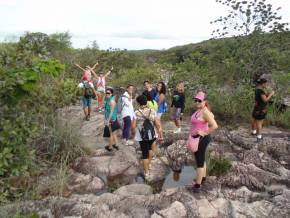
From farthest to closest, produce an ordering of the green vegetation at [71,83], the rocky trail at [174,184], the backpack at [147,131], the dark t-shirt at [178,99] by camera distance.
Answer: the dark t-shirt at [178,99]
the backpack at [147,131]
the rocky trail at [174,184]
the green vegetation at [71,83]

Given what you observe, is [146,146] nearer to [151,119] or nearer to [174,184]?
[151,119]

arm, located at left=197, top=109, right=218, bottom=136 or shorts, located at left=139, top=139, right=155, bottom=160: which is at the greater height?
arm, located at left=197, top=109, right=218, bottom=136

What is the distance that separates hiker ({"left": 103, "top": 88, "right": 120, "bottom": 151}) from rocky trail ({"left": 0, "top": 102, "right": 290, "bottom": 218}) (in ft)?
0.87

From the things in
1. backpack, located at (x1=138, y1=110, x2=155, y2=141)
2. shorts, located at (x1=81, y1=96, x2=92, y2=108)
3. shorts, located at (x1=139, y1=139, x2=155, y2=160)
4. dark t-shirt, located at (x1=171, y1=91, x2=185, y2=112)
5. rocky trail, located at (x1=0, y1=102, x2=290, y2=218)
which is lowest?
rocky trail, located at (x1=0, y1=102, x2=290, y2=218)

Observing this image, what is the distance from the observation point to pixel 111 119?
8484mm

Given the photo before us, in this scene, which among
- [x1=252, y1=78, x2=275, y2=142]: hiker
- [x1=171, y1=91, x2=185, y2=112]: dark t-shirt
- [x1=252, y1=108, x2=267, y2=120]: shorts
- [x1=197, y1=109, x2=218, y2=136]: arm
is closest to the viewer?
[x1=197, y1=109, x2=218, y2=136]: arm

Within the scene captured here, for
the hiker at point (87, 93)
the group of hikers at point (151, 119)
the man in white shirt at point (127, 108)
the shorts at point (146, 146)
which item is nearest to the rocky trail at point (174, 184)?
the group of hikers at point (151, 119)

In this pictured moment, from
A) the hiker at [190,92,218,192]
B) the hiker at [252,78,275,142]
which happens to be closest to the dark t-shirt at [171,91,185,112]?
the hiker at [252,78,275,142]

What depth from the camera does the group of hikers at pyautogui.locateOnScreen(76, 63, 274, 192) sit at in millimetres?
6301

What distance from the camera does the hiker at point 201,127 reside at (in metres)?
6.16

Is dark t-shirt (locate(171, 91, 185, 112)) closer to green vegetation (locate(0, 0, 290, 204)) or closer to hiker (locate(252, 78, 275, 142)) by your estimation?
hiker (locate(252, 78, 275, 142))

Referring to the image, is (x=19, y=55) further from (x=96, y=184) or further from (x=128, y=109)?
(x=128, y=109)

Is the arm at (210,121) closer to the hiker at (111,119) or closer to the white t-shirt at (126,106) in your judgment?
the hiker at (111,119)

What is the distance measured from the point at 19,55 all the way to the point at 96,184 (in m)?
3.65
